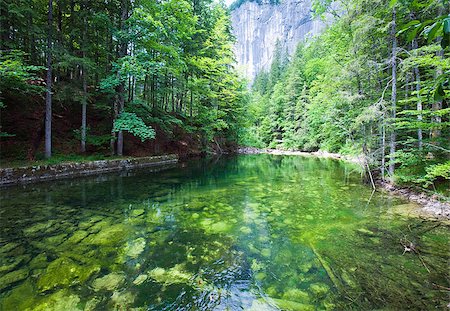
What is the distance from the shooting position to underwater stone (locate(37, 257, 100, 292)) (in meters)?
3.05

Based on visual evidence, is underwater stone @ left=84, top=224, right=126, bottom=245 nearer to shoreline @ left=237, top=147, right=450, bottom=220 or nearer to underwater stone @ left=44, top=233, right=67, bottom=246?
underwater stone @ left=44, top=233, right=67, bottom=246

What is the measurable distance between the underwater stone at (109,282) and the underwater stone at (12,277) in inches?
38.8

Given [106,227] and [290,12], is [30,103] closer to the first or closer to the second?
[106,227]

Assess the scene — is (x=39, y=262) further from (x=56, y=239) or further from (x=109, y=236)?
(x=109, y=236)

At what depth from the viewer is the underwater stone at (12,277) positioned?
300 cm

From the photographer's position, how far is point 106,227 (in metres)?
4.84

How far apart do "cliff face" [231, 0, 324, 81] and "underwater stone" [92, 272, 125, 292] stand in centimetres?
7258

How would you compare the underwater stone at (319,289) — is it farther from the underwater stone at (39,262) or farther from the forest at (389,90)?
the forest at (389,90)

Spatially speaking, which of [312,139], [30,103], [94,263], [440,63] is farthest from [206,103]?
[94,263]

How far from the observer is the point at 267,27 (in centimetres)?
8600

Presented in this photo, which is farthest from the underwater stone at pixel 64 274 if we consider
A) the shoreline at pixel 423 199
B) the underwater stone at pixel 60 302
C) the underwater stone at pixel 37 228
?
the shoreline at pixel 423 199

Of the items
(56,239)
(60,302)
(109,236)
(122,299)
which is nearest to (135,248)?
(109,236)

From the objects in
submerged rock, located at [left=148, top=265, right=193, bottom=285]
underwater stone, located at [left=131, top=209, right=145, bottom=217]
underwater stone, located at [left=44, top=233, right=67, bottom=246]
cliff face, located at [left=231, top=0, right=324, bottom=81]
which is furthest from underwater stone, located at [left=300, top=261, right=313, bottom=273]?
cliff face, located at [left=231, top=0, right=324, bottom=81]

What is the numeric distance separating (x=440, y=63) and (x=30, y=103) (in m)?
16.4
